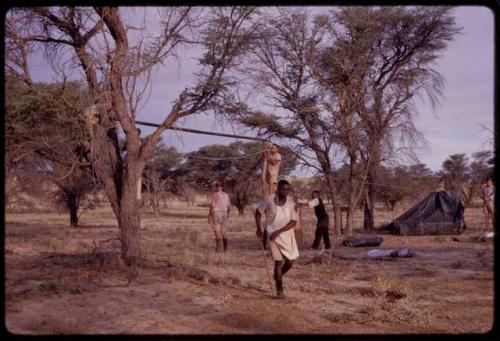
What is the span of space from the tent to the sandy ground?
22.6 feet

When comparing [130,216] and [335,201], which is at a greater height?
[335,201]

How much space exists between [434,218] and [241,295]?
13.4 metres

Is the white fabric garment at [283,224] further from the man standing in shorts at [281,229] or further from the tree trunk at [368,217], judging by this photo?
the tree trunk at [368,217]

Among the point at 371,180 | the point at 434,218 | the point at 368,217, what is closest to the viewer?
the point at 434,218

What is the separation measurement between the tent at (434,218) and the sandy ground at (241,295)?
689cm

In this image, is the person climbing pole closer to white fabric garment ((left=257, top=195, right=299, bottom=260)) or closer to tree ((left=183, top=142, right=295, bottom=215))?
white fabric garment ((left=257, top=195, right=299, bottom=260))

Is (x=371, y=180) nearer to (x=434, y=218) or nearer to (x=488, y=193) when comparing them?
(x=434, y=218)

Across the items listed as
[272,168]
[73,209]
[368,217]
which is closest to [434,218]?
[368,217]

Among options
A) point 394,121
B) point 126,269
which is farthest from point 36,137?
point 394,121

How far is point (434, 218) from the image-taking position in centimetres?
1956

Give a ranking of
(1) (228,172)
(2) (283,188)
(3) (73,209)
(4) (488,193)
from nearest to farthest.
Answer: (2) (283,188)
(4) (488,193)
(3) (73,209)
(1) (228,172)

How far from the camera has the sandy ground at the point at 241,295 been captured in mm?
6238

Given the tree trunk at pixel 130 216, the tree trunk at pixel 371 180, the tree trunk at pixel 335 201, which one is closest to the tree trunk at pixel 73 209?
the tree trunk at pixel 335 201
